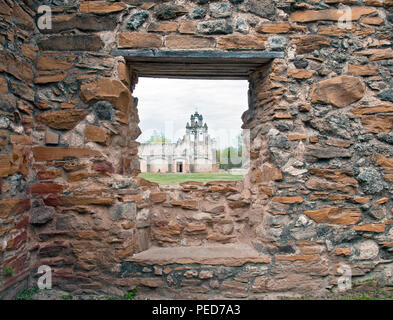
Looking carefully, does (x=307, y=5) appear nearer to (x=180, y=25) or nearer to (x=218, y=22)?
(x=218, y=22)

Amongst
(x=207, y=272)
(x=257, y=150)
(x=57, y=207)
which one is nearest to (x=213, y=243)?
(x=207, y=272)

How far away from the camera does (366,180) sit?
2.95 metres

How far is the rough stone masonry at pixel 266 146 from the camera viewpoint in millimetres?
2916

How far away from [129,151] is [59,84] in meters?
0.97

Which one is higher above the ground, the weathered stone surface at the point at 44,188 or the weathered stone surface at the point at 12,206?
the weathered stone surface at the point at 44,188

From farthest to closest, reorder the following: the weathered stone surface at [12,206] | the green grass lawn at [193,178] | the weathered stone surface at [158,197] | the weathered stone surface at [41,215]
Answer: the green grass lawn at [193,178], the weathered stone surface at [158,197], the weathered stone surface at [41,215], the weathered stone surface at [12,206]

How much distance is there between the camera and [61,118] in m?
2.96

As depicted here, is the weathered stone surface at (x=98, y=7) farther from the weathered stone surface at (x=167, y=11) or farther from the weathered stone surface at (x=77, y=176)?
the weathered stone surface at (x=77, y=176)

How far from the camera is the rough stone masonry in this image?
292 centimetres

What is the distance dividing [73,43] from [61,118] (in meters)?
0.75

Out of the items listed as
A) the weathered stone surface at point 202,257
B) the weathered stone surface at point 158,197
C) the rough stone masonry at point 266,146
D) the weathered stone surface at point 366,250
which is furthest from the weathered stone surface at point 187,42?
the weathered stone surface at point 366,250

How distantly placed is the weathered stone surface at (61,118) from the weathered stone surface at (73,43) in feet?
2.06

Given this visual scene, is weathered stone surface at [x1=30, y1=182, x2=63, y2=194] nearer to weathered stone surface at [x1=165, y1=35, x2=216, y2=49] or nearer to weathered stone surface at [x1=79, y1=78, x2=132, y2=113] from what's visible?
weathered stone surface at [x1=79, y1=78, x2=132, y2=113]

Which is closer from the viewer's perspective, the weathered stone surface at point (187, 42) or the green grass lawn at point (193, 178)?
the weathered stone surface at point (187, 42)
